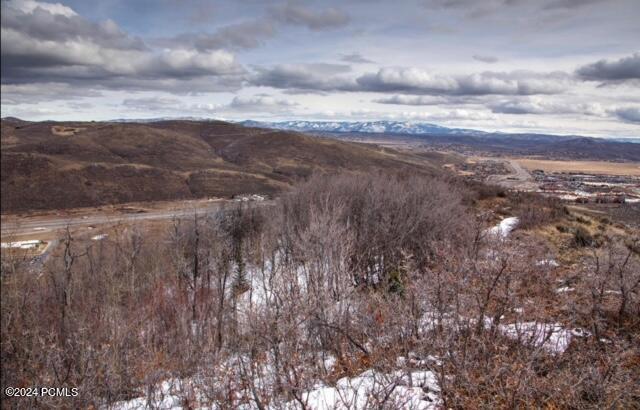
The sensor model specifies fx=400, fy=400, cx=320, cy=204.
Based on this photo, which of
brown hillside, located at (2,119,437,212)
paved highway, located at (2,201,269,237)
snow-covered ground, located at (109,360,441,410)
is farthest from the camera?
brown hillside, located at (2,119,437,212)

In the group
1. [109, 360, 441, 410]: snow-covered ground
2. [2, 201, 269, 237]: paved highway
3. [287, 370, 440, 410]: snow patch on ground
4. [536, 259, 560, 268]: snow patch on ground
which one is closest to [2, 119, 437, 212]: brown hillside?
[2, 201, 269, 237]: paved highway

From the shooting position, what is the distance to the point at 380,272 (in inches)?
1212

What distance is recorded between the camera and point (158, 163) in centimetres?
12888

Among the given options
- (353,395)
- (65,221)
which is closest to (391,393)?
(353,395)

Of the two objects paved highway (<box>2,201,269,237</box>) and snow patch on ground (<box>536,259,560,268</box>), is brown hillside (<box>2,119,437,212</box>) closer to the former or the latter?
paved highway (<box>2,201,269,237</box>)

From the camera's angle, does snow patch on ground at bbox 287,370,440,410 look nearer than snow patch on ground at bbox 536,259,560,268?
Yes

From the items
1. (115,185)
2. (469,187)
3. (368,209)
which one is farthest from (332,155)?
(368,209)

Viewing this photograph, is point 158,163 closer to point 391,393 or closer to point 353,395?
point 353,395

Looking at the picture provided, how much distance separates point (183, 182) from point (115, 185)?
→ 81.1 ft

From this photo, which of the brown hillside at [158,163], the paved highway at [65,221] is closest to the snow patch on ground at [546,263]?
the brown hillside at [158,163]

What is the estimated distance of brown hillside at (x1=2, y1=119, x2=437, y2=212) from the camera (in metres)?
40.9

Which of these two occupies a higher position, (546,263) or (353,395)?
(546,263)

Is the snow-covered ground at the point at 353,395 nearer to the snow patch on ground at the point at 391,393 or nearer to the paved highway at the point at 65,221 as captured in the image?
the snow patch on ground at the point at 391,393

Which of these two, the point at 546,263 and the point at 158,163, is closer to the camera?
the point at 546,263
